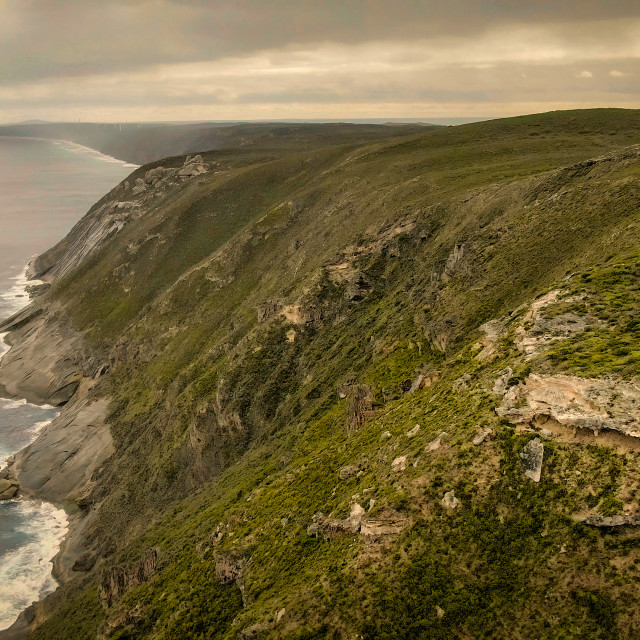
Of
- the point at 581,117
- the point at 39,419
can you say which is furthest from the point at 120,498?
the point at 581,117

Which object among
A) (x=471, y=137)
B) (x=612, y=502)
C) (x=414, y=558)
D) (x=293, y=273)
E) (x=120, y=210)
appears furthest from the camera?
(x=120, y=210)

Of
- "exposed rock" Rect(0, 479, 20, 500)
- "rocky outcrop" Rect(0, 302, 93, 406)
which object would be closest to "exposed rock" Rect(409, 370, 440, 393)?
"exposed rock" Rect(0, 479, 20, 500)

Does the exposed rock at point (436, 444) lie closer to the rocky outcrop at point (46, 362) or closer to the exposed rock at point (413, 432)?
the exposed rock at point (413, 432)

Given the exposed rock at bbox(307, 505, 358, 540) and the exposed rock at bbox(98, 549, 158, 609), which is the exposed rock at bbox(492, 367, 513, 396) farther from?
the exposed rock at bbox(98, 549, 158, 609)

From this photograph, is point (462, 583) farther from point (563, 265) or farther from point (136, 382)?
point (136, 382)

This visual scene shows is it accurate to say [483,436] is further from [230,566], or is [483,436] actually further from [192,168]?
[192,168]

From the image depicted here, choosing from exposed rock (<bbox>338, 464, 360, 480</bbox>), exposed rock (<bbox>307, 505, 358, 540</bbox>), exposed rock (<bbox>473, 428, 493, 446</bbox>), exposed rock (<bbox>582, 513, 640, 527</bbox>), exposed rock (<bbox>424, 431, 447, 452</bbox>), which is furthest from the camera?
exposed rock (<bbox>338, 464, 360, 480</bbox>)
